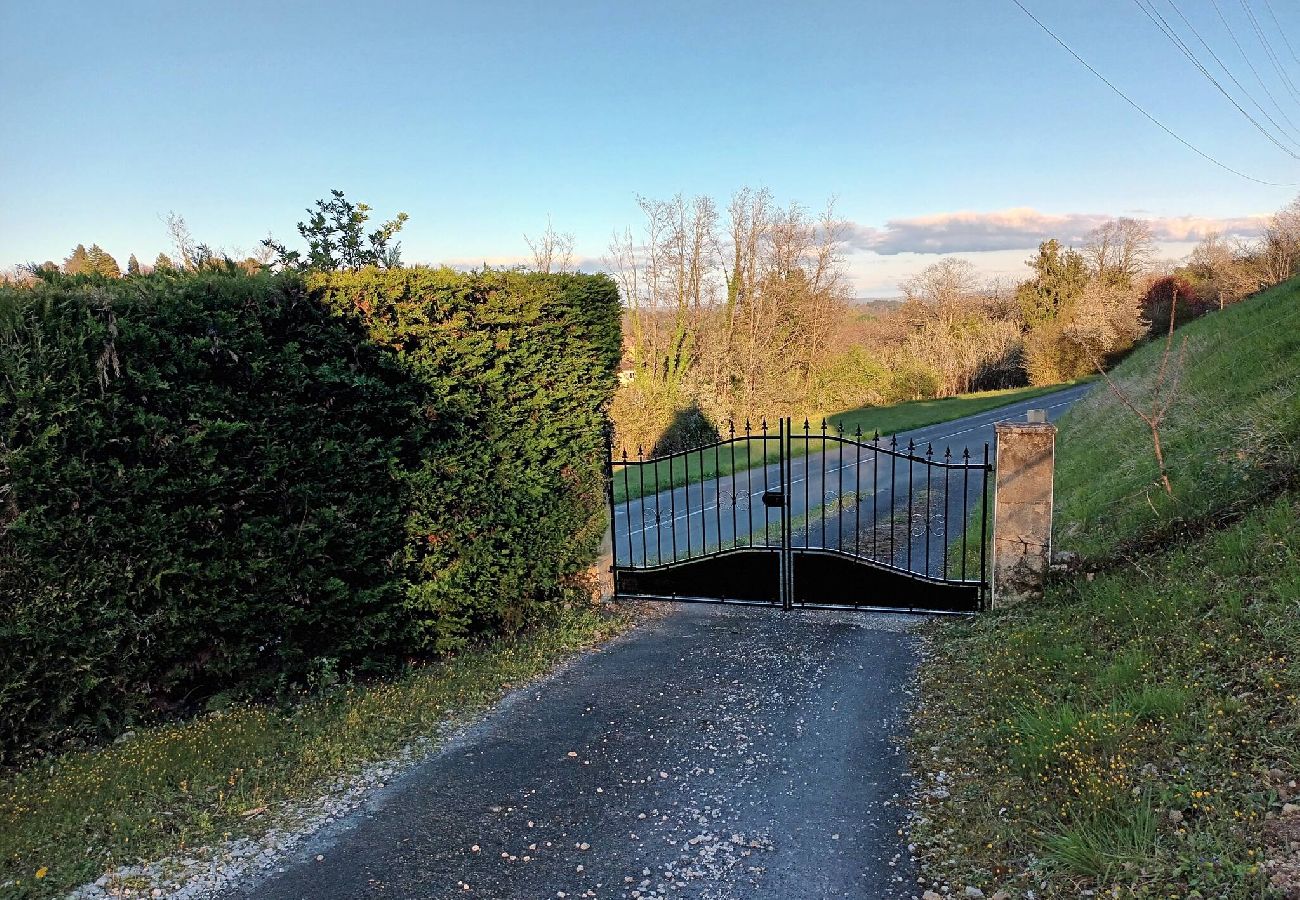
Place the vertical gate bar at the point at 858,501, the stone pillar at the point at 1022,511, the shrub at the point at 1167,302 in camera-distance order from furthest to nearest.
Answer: the shrub at the point at 1167,302 → the vertical gate bar at the point at 858,501 → the stone pillar at the point at 1022,511

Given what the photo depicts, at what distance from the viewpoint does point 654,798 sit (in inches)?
169

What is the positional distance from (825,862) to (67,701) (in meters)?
4.35

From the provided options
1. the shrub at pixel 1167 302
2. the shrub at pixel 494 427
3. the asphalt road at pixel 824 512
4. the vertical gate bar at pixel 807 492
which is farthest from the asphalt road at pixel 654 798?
the shrub at pixel 1167 302

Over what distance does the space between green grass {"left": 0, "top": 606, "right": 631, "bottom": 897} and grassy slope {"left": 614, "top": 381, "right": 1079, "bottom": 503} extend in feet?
42.5

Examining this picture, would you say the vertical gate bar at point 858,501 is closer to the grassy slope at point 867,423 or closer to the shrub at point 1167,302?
the grassy slope at point 867,423

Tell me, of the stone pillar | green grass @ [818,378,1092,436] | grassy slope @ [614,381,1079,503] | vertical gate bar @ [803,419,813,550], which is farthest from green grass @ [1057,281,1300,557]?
green grass @ [818,378,1092,436]

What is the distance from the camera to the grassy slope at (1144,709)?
312 centimetres

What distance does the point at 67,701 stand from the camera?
14.6ft

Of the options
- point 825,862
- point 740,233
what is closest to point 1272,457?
point 825,862

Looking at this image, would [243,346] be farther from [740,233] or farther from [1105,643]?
[740,233]

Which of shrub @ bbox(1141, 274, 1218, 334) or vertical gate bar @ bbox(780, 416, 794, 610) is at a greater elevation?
shrub @ bbox(1141, 274, 1218, 334)

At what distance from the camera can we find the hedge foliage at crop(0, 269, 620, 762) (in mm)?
4340

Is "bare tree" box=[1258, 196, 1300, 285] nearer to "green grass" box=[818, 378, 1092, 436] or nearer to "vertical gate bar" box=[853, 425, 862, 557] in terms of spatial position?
"green grass" box=[818, 378, 1092, 436]

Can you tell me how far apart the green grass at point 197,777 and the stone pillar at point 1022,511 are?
448cm
